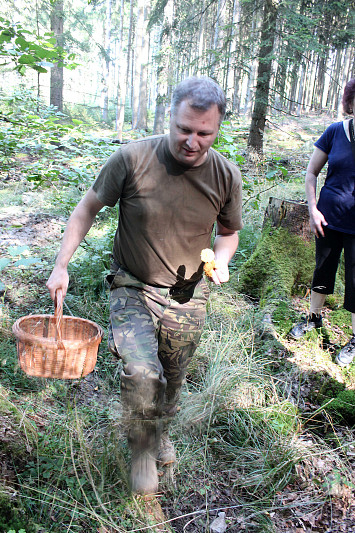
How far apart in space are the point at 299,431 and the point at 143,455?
1266 millimetres

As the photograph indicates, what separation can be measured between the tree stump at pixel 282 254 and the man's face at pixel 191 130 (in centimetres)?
274

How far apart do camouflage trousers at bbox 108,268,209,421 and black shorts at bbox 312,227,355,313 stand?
62.3 inches

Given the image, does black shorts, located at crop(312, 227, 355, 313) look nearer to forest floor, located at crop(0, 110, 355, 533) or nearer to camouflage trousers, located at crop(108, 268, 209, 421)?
forest floor, located at crop(0, 110, 355, 533)

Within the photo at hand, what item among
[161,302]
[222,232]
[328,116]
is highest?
[222,232]

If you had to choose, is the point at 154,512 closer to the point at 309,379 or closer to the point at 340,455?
the point at 340,455

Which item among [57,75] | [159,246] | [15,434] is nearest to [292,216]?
[159,246]

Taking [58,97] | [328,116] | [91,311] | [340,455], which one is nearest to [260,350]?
[340,455]

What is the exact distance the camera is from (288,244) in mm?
4984

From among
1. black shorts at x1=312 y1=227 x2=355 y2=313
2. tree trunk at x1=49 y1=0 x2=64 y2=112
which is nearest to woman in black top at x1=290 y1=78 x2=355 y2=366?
black shorts at x1=312 y1=227 x2=355 y2=313

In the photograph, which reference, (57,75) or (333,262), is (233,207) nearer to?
(333,262)

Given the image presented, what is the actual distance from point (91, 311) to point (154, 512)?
7.47 ft

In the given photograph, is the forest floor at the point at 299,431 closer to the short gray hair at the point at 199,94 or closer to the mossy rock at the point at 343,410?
the mossy rock at the point at 343,410

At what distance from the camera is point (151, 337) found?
223 centimetres

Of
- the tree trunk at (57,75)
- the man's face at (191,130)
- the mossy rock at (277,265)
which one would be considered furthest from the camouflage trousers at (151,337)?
the tree trunk at (57,75)
